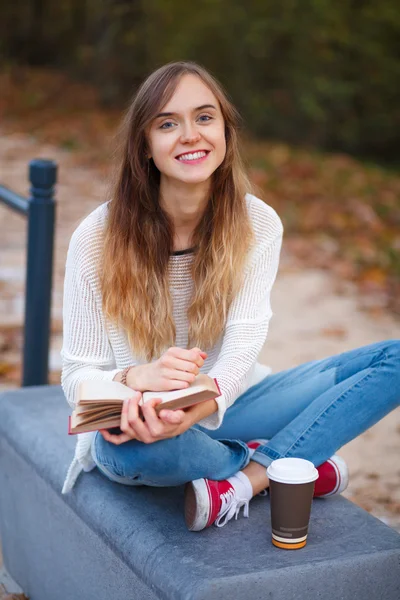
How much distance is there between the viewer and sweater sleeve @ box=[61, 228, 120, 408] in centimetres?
217

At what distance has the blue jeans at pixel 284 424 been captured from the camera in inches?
76.5

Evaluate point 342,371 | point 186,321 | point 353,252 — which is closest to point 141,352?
point 186,321

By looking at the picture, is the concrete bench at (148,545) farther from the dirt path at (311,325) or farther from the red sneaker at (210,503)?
the dirt path at (311,325)

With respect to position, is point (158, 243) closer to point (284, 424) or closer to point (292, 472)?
point (284, 424)

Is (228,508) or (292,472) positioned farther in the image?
(228,508)

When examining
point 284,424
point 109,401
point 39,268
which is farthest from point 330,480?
point 39,268

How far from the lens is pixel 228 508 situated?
199 cm

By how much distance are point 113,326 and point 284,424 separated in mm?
505

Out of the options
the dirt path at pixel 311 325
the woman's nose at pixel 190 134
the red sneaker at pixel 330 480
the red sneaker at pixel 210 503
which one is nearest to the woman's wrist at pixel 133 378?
the red sneaker at pixel 210 503

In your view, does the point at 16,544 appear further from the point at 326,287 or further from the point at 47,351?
the point at 326,287

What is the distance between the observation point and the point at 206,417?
2.03 m

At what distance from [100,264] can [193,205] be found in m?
0.28

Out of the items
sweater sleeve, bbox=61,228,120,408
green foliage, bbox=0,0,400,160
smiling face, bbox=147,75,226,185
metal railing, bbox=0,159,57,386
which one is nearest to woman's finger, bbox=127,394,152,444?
sweater sleeve, bbox=61,228,120,408

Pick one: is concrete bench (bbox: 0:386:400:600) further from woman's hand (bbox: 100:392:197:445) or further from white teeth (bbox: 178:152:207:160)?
white teeth (bbox: 178:152:207:160)
